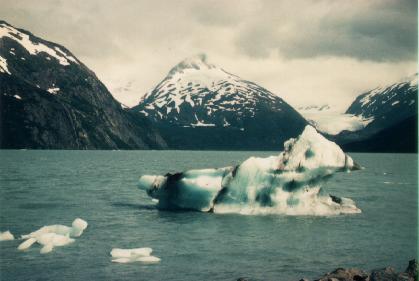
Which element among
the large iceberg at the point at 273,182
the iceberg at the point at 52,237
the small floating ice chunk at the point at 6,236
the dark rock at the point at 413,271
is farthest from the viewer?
the large iceberg at the point at 273,182

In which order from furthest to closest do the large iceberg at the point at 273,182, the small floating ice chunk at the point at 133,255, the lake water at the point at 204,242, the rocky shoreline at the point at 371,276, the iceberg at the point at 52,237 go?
the large iceberg at the point at 273,182 < the iceberg at the point at 52,237 < the small floating ice chunk at the point at 133,255 < the lake water at the point at 204,242 < the rocky shoreline at the point at 371,276

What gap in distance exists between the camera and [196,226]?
3142 cm

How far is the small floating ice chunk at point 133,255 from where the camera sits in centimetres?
2281

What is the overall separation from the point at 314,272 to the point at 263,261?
2.49m

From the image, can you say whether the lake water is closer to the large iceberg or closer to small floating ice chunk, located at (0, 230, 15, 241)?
small floating ice chunk, located at (0, 230, 15, 241)

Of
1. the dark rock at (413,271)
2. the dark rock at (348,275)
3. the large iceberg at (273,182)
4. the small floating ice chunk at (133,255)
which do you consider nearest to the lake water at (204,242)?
the small floating ice chunk at (133,255)

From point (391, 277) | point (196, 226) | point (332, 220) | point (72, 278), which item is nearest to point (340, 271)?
point (391, 277)

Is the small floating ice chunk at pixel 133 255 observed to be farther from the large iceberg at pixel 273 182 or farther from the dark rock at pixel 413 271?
the large iceberg at pixel 273 182

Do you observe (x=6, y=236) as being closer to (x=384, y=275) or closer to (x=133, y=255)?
(x=133, y=255)

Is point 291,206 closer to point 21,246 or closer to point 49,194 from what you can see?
point 21,246

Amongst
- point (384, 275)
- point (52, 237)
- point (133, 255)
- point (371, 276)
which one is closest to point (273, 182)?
point (133, 255)

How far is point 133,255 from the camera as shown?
76.8 feet

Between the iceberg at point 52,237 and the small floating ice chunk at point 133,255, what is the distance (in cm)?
329

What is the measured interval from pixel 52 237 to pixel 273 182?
616 inches
